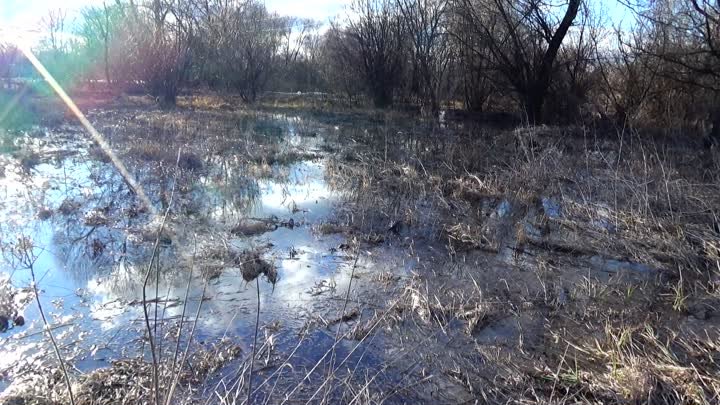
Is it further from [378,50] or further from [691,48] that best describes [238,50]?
→ [691,48]

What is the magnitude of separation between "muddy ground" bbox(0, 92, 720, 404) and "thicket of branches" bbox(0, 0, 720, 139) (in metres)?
5.81

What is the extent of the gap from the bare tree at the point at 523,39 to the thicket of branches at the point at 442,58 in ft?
0.14

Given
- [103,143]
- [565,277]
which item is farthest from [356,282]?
[103,143]

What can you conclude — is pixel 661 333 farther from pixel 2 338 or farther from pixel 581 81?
pixel 581 81

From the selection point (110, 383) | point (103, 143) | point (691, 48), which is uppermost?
point (691, 48)

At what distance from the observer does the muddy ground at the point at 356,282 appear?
105 inches

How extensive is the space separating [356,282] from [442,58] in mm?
16769

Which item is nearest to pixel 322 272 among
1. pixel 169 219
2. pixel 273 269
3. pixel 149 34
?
pixel 273 269

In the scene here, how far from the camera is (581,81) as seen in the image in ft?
49.0

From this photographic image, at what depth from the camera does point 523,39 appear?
14859 mm

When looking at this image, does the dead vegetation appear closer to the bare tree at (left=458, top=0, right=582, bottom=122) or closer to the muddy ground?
the muddy ground

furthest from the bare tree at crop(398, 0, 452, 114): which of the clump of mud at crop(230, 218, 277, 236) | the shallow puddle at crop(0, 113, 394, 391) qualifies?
the clump of mud at crop(230, 218, 277, 236)

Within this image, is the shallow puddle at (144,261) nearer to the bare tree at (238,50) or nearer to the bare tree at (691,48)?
the bare tree at (691,48)

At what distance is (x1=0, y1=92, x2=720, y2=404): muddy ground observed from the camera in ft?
8.74
